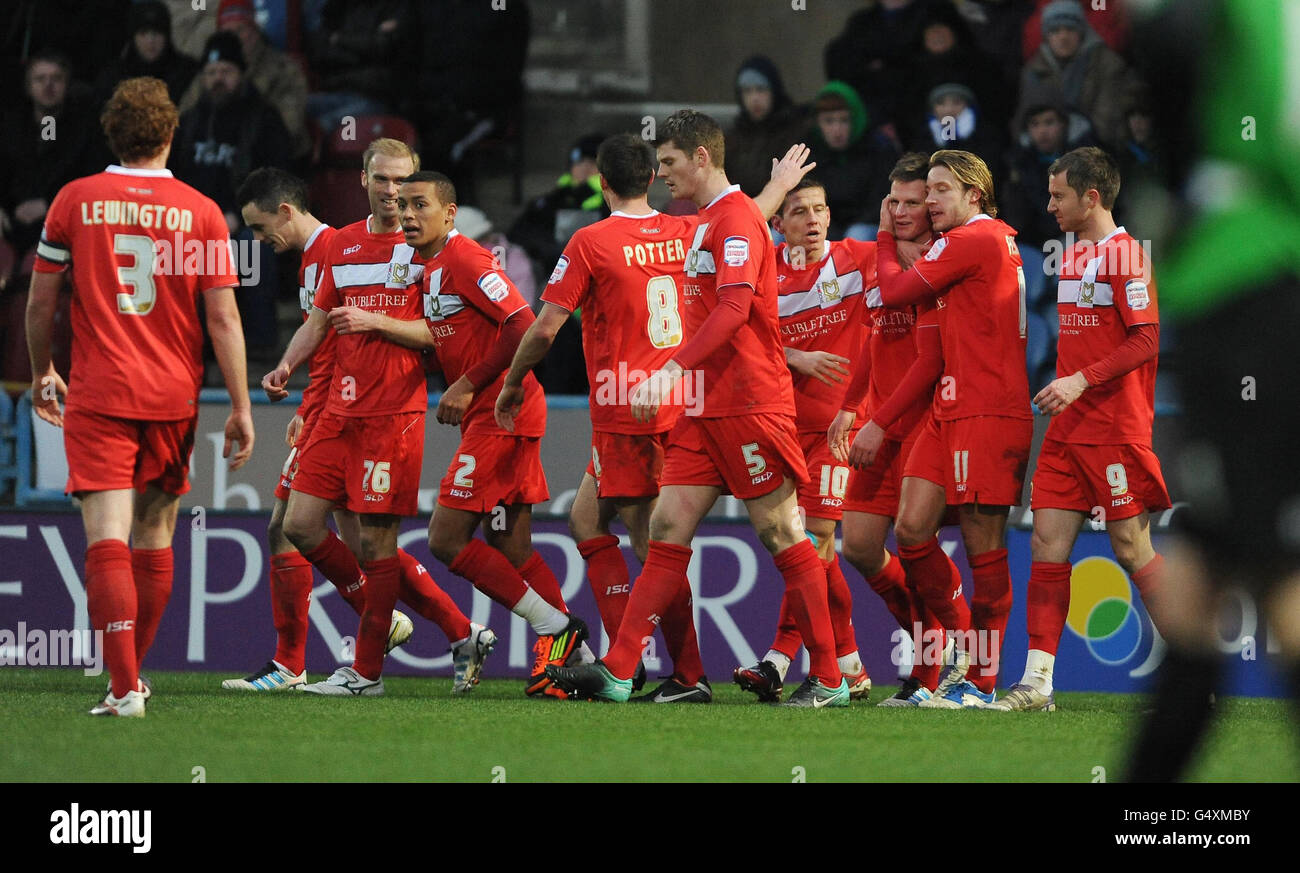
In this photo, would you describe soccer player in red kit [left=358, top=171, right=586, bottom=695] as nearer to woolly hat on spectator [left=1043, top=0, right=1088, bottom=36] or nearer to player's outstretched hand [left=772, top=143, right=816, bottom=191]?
player's outstretched hand [left=772, top=143, right=816, bottom=191]

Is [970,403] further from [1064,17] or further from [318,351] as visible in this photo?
[1064,17]

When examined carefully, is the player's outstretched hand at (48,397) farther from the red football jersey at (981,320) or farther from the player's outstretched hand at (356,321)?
the red football jersey at (981,320)

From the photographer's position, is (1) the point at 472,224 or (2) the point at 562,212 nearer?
(1) the point at 472,224

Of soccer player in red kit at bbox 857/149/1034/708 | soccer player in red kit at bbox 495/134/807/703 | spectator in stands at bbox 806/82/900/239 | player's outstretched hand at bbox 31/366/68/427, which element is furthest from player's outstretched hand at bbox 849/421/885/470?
spectator in stands at bbox 806/82/900/239

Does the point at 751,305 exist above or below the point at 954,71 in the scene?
below

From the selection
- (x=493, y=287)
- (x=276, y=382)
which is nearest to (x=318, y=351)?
(x=276, y=382)

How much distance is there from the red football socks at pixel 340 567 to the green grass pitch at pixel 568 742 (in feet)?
2.23

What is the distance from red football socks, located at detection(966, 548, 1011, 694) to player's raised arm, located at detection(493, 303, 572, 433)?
1897 mm

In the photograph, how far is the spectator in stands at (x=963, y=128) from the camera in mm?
10477

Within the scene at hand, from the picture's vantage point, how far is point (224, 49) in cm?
1105

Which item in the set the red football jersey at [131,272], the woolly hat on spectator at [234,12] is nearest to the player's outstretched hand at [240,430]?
the red football jersey at [131,272]

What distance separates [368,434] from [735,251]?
186 cm

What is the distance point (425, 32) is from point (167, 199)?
6077 mm

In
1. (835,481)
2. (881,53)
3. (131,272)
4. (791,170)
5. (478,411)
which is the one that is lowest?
(835,481)
